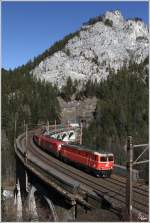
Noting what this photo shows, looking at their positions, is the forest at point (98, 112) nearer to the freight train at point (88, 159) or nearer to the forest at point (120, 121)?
the forest at point (120, 121)

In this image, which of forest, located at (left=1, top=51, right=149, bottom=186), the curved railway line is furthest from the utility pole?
forest, located at (left=1, top=51, right=149, bottom=186)

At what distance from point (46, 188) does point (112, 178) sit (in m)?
6.04

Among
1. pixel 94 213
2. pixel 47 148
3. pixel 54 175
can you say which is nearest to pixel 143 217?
pixel 94 213

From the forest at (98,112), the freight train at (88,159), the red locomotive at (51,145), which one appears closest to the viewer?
the freight train at (88,159)

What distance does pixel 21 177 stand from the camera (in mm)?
51781

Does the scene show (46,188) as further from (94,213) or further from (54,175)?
(94,213)

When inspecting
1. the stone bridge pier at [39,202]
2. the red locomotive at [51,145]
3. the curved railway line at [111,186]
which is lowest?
the stone bridge pier at [39,202]

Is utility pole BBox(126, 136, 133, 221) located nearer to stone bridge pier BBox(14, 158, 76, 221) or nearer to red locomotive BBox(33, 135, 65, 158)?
stone bridge pier BBox(14, 158, 76, 221)

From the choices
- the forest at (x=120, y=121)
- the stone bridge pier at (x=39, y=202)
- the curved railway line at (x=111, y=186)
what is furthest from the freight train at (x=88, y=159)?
the forest at (x=120, y=121)

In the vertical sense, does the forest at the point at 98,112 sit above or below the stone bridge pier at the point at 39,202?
above

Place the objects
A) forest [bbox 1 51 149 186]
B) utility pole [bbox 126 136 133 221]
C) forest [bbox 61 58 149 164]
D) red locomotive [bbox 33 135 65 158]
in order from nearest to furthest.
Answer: utility pole [bbox 126 136 133 221] → red locomotive [bbox 33 135 65 158] → forest [bbox 1 51 149 186] → forest [bbox 61 58 149 164]

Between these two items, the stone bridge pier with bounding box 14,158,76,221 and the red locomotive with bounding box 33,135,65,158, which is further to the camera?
the red locomotive with bounding box 33,135,65,158

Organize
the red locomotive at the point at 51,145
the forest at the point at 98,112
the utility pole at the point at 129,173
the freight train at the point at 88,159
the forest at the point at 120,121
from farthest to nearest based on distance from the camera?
the forest at the point at 120,121 < the forest at the point at 98,112 < the red locomotive at the point at 51,145 < the freight train at the point at 88,159 < the utility pole at the point at 129,173

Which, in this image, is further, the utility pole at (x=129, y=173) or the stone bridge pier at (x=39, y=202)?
the stone bridge pier at (x=39, y=202)
